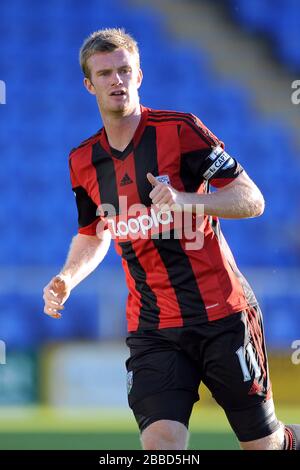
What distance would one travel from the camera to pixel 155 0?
1075 centimetres

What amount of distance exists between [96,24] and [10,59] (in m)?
1.07

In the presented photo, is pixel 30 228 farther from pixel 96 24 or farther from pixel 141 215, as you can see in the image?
pixel 141 215

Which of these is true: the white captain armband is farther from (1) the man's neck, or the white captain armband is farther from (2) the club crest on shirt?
(1) the man's neck

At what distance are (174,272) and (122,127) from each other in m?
0.62

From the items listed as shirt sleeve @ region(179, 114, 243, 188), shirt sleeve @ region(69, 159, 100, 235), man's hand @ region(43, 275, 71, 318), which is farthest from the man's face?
man's hand @ region(43, 275, 71, 318)

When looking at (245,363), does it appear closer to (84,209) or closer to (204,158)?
(204,158)

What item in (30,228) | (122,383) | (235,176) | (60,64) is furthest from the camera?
(60,64)

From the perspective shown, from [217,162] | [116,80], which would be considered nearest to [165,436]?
[217,162]

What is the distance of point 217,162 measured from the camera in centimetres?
359

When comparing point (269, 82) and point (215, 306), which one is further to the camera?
point (269, 82)

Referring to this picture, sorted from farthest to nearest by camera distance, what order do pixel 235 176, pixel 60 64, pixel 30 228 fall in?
pixel 60 64, pixel 30 228, pixel 235 176

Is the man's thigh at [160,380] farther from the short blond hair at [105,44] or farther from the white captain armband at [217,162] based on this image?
the short blond hair at [105,44]

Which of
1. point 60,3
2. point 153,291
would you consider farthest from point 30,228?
point 153,291

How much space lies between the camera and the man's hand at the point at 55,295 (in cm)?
365
